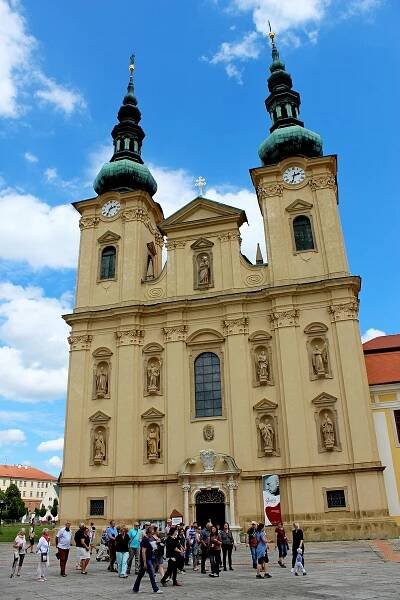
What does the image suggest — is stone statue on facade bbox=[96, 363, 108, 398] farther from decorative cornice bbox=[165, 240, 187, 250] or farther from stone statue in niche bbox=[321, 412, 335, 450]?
stone statue in niche bbox=[321, 412, 335, 450]

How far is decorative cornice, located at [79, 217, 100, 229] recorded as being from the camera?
3341 centimetres

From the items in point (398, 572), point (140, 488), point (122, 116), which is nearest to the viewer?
point (398, 572)

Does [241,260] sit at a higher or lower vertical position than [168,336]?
higher

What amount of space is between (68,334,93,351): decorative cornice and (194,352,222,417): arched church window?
621 cm

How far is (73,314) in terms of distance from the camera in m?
30.5

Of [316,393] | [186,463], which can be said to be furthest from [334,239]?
[186,463]

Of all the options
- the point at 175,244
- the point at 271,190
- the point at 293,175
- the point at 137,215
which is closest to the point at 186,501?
the point at 175,244

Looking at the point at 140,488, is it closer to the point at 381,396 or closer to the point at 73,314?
the point at 73,314

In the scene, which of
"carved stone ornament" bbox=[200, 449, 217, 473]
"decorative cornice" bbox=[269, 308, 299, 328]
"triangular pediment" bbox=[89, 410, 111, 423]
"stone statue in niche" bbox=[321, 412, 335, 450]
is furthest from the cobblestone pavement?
"decorative cornice" bbox=[269, 308, 299, 328]

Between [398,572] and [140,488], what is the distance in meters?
15.8

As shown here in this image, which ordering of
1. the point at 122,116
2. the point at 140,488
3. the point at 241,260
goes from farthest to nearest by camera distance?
the point at 122,116, the point at 241,260, the point at 140,488

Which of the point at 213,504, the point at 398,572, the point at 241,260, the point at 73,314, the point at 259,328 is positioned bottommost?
the point at 398,572

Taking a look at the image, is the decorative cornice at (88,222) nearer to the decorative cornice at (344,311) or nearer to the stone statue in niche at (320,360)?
the decorative cornice at (344,311)

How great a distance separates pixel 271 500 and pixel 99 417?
9.65 m
